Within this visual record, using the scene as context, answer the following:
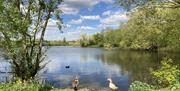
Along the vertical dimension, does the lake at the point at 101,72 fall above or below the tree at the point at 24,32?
below

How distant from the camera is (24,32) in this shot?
28.3 meters

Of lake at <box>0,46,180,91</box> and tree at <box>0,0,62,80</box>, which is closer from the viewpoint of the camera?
tree at <box>0,0,62,80</box>

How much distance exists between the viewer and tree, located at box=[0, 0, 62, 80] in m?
27.6

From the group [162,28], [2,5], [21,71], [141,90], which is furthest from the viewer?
[162,28]

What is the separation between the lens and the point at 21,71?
2933cm

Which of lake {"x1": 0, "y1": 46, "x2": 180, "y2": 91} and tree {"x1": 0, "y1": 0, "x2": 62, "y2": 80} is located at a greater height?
tree {"x1": 0, "y1": 0, "x2": 62, "y2": 80}

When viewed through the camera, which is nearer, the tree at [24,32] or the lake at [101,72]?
the tree at [24,32]

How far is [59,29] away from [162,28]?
9762 millimetres

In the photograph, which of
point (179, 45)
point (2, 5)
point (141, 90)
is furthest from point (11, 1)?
point (179, 45)

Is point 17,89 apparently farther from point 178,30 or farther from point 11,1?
point 178,30

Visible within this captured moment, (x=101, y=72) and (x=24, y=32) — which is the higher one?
(x=24, y=32)

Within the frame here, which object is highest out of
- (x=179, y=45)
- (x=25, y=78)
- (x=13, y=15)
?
(x=13, y=15)

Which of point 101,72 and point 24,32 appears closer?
point 24,32

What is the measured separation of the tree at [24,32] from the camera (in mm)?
27594
